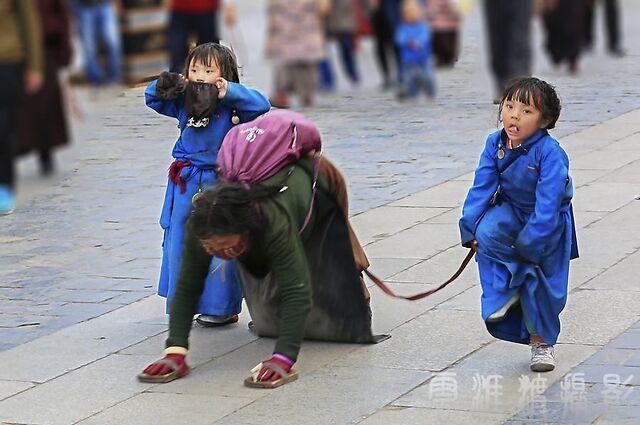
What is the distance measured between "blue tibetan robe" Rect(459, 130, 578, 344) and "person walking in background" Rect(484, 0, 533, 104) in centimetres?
330

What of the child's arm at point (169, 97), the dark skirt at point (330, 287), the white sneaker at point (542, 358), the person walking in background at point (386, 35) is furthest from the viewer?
the dark skirt at point (330, 287)

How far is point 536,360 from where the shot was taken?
4.27 metres

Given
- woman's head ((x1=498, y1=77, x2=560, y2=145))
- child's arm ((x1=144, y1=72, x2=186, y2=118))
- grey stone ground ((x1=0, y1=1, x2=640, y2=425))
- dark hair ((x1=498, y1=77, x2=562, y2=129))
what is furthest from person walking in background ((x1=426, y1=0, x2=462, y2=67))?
woman's head ((x1=498, y1=77, x2=560, y2=145))

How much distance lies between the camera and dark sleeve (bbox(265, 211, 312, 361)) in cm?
417

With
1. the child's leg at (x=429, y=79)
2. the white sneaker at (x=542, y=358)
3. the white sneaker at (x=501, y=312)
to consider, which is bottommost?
the white sneaker at (x=542, y=358)

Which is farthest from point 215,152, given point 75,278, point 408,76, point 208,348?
point 408,76

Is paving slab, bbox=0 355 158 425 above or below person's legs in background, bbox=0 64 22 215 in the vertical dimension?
below

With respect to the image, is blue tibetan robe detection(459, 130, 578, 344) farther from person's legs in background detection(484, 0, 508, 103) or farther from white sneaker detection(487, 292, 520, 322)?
person's legs in background detection(484, 0, 508, 103)

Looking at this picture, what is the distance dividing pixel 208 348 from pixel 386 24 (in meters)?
4.03

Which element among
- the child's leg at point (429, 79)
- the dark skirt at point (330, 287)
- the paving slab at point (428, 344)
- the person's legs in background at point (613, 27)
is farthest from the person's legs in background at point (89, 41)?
A: the dark skirt at point (330, 287)

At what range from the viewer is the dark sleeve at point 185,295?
439 cm

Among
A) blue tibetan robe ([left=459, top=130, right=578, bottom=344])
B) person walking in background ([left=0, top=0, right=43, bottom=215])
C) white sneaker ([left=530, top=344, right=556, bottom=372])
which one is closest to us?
person walking in background ([left=0, top=0, right=43, bottom=215])

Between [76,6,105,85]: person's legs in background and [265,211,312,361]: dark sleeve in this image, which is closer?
[76,6,105,85]: person's legs in background

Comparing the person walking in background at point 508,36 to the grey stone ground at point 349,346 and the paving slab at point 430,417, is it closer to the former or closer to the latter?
the grey stone ground at point 349,346
